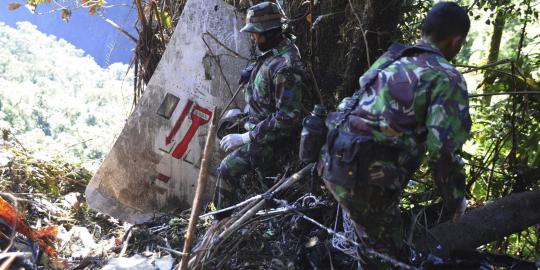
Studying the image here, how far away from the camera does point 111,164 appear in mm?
4527

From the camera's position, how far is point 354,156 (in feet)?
7.98

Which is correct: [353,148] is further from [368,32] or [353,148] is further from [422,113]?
[368,32]

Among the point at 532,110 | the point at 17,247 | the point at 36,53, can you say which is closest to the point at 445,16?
the point at 532,110

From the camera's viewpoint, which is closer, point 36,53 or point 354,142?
point 354,142

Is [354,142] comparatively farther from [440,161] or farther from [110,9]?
[110,9]

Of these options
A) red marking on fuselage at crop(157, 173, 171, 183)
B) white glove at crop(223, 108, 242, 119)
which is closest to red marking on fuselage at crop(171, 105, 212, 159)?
red marking on fuselage at crop(157, 173, 171, 183)

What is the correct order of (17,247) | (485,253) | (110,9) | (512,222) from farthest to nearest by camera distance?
(110,9), (17,247), (512,222), (485,253)

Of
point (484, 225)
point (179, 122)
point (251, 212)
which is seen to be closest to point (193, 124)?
point (179, 122)

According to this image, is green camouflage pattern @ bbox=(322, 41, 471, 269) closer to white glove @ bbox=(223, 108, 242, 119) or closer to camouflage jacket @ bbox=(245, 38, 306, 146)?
camouflage jacket @ bbox=(245, 38, 306, 146)

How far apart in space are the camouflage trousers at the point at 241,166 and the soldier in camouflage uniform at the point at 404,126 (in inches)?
40.7

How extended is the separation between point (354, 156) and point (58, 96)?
24.3ft

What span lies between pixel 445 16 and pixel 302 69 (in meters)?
1.29

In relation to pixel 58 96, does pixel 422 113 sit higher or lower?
higher

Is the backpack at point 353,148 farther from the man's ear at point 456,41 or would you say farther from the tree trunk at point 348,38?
the tree trunk at point 348,38
